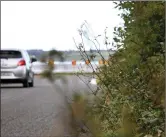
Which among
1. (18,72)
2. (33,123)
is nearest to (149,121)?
(33,123)

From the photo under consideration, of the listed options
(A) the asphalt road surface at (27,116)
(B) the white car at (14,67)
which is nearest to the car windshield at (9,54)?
(B) the white car at (14,67)

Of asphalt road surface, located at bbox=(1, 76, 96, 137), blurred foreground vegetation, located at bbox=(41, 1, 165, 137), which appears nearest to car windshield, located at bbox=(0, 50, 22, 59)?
asphalt road surface, located at bbox=(1, 76, 96, 137)

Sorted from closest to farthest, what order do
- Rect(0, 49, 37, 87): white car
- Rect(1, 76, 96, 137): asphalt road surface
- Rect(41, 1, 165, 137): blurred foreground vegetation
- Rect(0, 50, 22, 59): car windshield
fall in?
Rect(41, 1, 165, 137): blurred foreground vegetation, Rect(1, 76, 96, 137): asphalt road surface, Rect(0, 49, 37, 87): white car, Rect(0, 50, 22, 59): car windshield

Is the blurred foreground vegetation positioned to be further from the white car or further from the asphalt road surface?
the white car

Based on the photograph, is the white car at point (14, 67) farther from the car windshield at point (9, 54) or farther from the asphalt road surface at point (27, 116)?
the asphalt road surface at point (27, 116)

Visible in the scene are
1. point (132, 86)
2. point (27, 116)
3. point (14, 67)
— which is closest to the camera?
point (132, 86)

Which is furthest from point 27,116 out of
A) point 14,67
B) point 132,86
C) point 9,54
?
point 9,54

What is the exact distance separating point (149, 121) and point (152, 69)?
1399 mm

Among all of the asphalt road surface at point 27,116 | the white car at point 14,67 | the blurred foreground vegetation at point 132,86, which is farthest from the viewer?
the white car at point 14,67

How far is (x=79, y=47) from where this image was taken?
538cm

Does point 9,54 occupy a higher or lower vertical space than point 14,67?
higher

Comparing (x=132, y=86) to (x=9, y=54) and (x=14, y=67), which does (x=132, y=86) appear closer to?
(x=14, y=67)

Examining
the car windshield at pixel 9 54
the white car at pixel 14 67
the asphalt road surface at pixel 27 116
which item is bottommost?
the asphalt road surface at pixel 27 116

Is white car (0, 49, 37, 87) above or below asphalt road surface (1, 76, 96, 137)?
above
